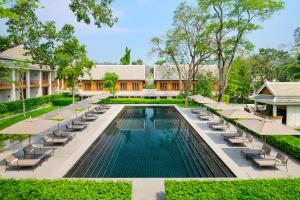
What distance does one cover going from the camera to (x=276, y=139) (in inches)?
652

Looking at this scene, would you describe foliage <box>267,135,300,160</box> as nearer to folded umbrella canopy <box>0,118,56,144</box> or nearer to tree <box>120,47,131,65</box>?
folded umbrella canopy <box>0,118,56,144</box>

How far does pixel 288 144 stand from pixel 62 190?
13.2 meters

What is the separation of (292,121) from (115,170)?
19.9 metres

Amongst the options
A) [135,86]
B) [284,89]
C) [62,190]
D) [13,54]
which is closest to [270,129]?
[62,190]

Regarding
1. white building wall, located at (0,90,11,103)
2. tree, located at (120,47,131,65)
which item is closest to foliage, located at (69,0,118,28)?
white building wall, located at (0,90,11,103)

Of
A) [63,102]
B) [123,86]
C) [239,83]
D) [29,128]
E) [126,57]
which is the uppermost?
[126,57]

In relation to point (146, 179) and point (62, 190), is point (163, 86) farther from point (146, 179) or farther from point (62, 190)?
point (62, 190)

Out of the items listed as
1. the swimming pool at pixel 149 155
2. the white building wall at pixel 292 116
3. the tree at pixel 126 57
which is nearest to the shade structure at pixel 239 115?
the swimming pool at pixel 149 155

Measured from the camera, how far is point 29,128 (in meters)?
14.0

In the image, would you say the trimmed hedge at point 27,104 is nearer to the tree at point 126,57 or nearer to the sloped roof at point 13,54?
the sloped roof at point 13,54

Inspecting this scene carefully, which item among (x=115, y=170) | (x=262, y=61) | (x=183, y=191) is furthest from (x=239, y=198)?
(x=262, y=61)

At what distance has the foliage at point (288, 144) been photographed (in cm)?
1435

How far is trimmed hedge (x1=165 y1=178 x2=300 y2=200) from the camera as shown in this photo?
8430 mm

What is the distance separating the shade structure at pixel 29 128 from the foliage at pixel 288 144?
14456 mm
